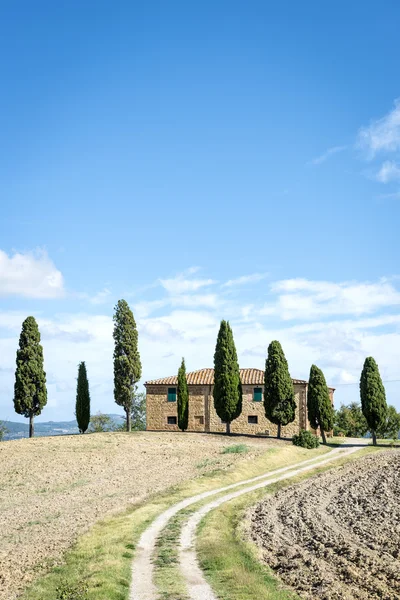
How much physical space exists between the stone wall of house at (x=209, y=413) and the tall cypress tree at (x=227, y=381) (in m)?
7.88

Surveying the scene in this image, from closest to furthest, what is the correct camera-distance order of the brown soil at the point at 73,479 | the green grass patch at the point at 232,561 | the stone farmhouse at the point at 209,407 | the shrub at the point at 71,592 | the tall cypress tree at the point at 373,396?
the shrub at the point at 71,592 < the green grass patch at the point at 232,561 < the brown soil at the point at 73,479 < the tall cypress tree at the point at 373,396 < the stone farmhouse at the point at 209,407

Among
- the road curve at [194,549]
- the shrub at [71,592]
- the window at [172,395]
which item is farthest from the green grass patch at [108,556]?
the window at [172,395]

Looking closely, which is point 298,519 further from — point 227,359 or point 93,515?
point 227,359

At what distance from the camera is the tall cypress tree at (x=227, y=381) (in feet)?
188

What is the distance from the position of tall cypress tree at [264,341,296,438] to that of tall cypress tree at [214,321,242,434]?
3.10 metres

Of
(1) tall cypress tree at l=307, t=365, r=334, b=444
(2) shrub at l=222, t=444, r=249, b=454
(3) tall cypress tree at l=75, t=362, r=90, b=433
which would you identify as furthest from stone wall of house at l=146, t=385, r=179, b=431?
(2) shrub at l=222, t=444, r=249, b=454

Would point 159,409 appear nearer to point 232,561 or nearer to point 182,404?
point 182,404

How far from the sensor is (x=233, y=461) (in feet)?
130

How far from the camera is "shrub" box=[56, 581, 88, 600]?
13258 mm

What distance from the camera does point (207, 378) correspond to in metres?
68.1

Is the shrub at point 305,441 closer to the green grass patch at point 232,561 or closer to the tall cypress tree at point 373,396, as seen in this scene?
the tall cypress tree at point 373,396

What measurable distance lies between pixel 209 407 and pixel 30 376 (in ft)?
72.7

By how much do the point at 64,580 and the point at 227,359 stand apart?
4414 cm

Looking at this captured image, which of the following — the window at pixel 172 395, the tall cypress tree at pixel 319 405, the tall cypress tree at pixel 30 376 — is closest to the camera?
the tall cypress tree at pixel 30 376
